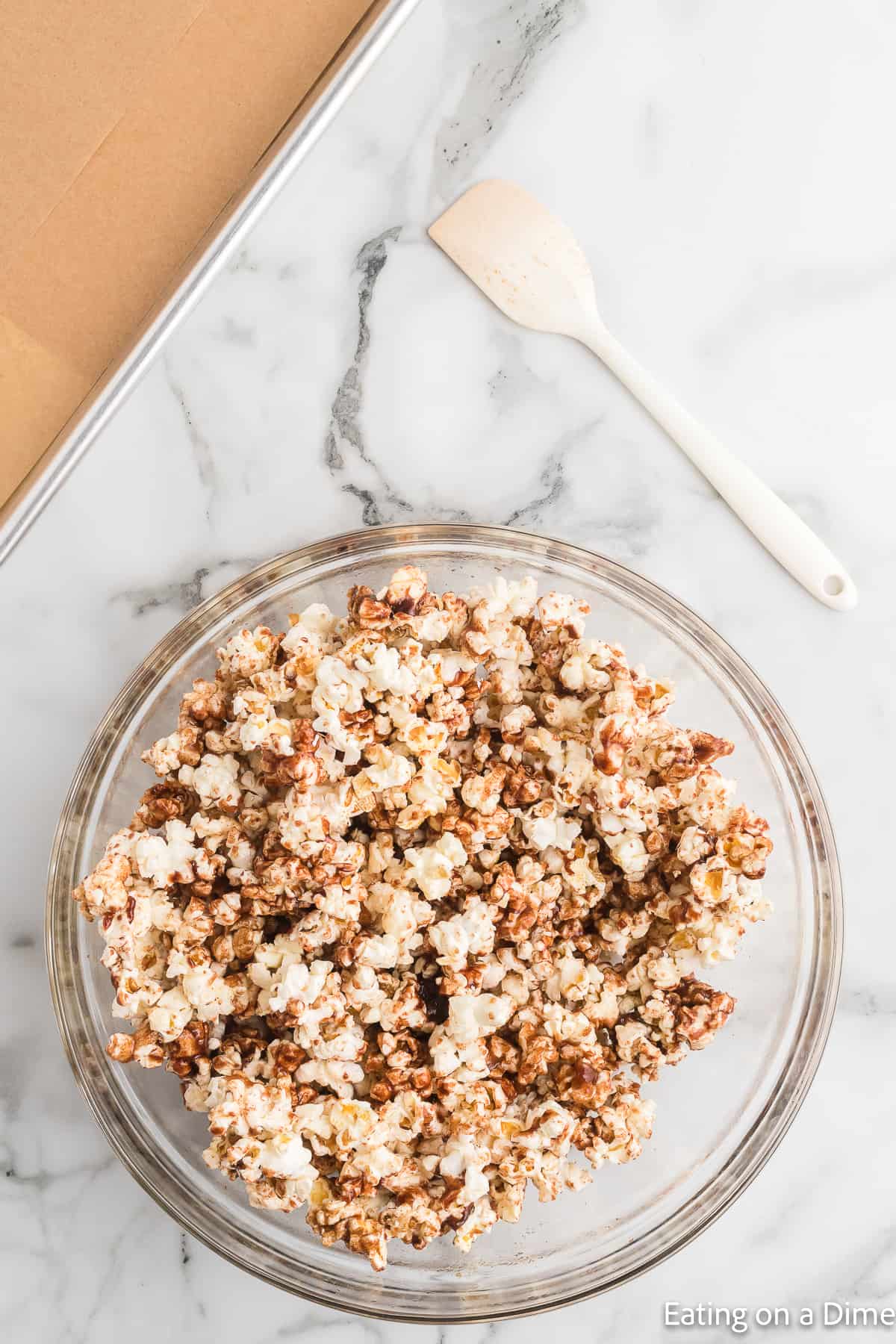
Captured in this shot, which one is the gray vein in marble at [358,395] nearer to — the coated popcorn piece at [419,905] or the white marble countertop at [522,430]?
the white marble countertop at [522,430]

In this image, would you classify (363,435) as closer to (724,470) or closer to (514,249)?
(514,249)

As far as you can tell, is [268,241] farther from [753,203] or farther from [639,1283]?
[639,1283]

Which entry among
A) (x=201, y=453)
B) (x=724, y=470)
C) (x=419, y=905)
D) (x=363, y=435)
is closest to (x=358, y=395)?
(x=363, y=435)

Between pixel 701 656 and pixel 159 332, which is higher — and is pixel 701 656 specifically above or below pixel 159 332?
below

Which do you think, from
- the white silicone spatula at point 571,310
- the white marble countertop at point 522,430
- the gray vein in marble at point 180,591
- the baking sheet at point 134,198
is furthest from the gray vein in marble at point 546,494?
the baking sheet at point 134,198

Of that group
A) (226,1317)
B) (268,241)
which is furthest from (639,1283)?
(268,241)
